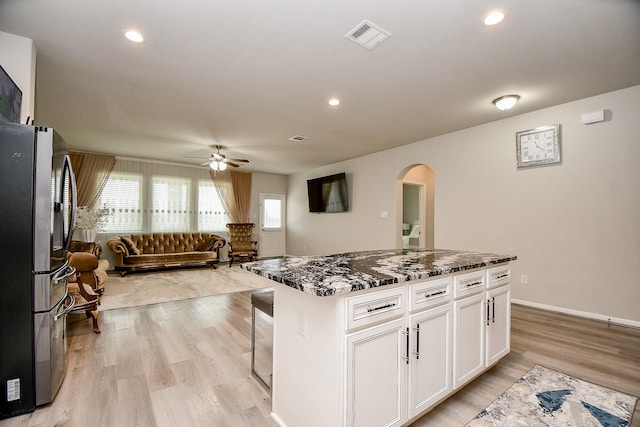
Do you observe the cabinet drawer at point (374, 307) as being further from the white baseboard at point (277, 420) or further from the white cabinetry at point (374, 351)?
the white baseboard at point (277, 420)

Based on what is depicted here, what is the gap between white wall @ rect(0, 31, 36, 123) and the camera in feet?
7.19

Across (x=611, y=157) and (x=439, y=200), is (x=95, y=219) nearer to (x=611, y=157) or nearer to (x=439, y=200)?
(x=439, y=200)

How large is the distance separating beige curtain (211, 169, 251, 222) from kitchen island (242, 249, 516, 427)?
21.6 feet

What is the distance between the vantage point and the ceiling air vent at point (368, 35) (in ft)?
6.97

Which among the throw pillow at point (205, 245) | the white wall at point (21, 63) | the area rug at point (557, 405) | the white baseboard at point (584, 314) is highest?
the white wall at point (21, 63)

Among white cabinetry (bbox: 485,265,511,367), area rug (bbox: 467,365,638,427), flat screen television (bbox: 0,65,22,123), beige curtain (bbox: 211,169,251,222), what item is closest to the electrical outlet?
area rug (bbox: 467,365,638,427)

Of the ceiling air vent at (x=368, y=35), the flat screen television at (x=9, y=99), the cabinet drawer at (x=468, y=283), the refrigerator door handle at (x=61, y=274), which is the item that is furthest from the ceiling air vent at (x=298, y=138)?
the cabinet drawer at (x=468, y=283)

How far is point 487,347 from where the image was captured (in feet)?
6.70

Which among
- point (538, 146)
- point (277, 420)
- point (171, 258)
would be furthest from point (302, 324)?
point (171, 258)

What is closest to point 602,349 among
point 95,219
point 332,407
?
point 332,407

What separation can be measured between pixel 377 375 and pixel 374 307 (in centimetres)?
33

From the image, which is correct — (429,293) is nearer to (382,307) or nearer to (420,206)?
(382,307)

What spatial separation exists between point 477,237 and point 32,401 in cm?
507

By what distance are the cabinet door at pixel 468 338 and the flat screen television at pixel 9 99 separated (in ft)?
10.5
